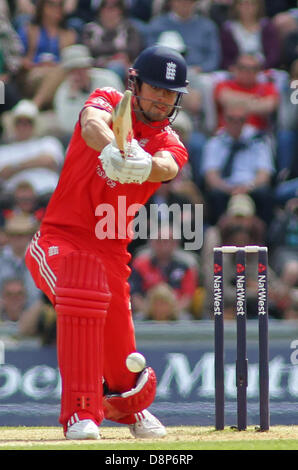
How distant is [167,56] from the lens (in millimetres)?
5051

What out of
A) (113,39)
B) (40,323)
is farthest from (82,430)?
(113,39)

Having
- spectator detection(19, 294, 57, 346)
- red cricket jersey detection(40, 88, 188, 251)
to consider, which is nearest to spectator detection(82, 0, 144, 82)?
spectator detection(19, 294, 57, 346)

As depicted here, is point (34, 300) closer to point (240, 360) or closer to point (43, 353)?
point (43, 353)

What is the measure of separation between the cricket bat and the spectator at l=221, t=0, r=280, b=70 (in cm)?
626

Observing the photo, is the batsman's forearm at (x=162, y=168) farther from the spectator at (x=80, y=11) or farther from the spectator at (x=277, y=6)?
the spectator at (x=277, y=6)

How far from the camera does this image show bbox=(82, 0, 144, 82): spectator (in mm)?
10109

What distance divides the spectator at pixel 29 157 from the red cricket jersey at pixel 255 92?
1697 millimetres

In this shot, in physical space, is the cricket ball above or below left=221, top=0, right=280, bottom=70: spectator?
below

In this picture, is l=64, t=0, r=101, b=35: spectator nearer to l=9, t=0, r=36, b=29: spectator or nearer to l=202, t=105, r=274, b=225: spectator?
l=9, t=0, r=36, b=29: spectator

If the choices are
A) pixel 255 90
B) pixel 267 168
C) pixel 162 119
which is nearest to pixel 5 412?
pixel 162 119

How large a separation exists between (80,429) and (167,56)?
194cm

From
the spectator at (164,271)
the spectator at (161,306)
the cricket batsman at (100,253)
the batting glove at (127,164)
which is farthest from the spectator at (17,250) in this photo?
A: the batting glove at (127,164)
